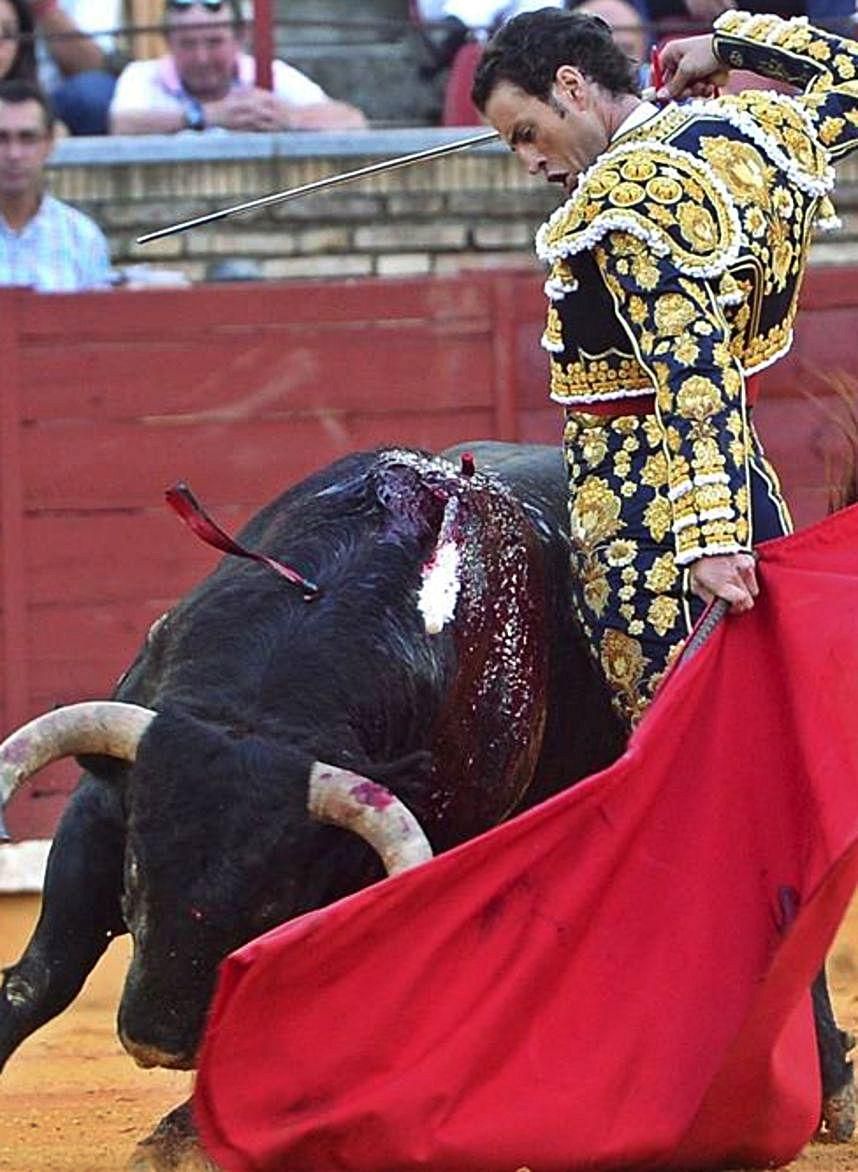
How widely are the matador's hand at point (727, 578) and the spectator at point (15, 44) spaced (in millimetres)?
4165

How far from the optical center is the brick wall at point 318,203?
7375 mm

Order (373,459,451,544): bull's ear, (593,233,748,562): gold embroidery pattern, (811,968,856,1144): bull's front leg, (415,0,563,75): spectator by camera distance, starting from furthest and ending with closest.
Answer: (415,0,563,75): spectator, (811,968,856,1144): bull's front leg, (373,459,451,544): bull's ear, (593,233,748,562): gold embroidery pattern

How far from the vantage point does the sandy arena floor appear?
4023 mm

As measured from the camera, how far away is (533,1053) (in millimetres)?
3250

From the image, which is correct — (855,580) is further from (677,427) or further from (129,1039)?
(129,1039)

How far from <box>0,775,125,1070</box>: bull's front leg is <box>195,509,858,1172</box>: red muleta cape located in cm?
49

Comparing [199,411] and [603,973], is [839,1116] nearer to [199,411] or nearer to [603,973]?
[603,973]

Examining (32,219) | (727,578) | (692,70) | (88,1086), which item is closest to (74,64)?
(32,219)

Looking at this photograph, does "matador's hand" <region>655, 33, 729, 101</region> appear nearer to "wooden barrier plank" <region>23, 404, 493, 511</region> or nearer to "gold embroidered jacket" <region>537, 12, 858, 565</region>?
"gold embroidered jacket" <region>537, 12, 858, 565</region>

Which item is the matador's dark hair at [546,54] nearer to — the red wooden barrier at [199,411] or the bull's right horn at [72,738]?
the bull's right horn at [72,738]

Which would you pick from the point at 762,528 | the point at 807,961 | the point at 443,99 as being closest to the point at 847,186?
the point at 443,99

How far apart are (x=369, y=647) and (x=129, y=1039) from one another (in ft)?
1.86

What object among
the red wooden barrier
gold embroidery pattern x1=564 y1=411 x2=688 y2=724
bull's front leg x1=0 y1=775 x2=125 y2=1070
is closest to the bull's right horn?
bull's front leg x1=0 y1=775 x2=125 y2=1070

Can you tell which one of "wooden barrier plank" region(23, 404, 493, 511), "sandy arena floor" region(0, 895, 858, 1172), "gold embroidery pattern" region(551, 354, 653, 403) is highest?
"gold embroidery pattern" region(551, 354, 653, 403)
